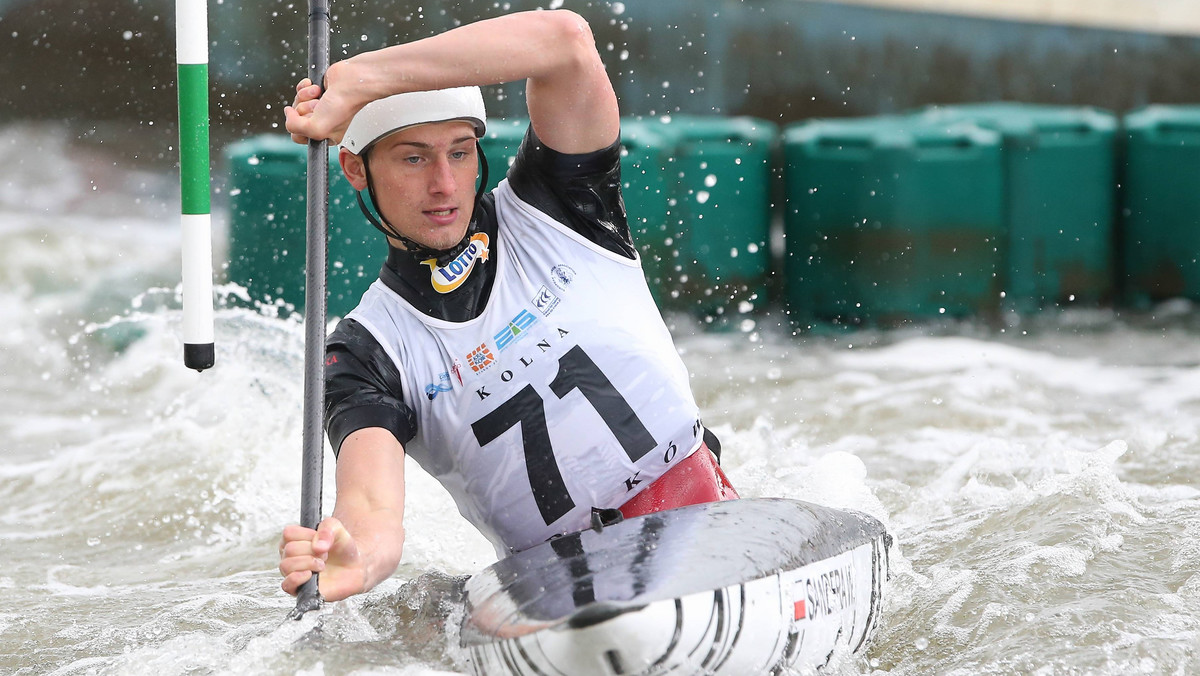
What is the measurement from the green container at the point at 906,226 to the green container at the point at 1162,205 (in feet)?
2.62

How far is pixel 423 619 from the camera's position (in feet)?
8.39

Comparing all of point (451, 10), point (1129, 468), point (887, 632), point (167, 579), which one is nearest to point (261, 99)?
point (451, 10)

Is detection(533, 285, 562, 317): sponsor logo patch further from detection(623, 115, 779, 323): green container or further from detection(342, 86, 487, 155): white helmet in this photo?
detection(623, 115, 779, 323): green container

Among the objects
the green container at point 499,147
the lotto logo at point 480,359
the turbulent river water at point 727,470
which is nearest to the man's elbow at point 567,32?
the lotto logo at point 480,359

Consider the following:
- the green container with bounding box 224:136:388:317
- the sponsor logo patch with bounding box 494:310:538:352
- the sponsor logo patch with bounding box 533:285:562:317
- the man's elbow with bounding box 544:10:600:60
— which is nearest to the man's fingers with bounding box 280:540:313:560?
the sponsor logo patch with bounding box 494:310:538:352

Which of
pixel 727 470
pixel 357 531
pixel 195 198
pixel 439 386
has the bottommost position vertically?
pixel 727 470

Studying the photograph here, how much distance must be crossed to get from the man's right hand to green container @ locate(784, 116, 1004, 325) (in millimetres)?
4836

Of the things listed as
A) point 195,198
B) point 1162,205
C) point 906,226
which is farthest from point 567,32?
point 1162,205

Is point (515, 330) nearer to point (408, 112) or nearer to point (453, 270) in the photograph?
point (453, 270)

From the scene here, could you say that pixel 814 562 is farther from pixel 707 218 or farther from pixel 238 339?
pixel 707 218

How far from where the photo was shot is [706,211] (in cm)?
667

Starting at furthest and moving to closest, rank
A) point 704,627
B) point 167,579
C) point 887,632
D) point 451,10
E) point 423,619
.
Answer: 1. point 451,10
2. point 167,579
3. point 887,632
4. point 423,619
5. point 704,627

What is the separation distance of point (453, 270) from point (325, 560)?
2.29 ft

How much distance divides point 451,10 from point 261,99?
4.28 feet
